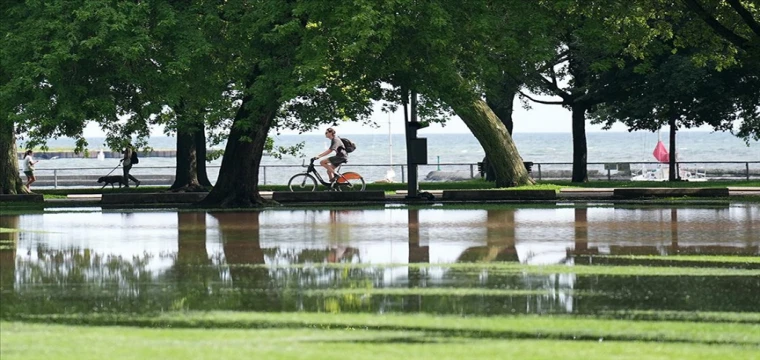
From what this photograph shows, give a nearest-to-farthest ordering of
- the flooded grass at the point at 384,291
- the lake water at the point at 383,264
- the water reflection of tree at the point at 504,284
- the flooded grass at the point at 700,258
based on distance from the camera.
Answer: the flooded grass at the point at 384,291, the water reflection of tree at the point at 504,284, the lake water at the point at 383,264, the flooded grass at the point at 700,258

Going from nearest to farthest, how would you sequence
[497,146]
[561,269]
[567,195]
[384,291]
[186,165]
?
[384,291], [561,269], [567,195], [497,146], [186,165]

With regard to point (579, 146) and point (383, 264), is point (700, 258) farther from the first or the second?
point (579, 146)

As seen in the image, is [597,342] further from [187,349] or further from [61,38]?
[61,38]

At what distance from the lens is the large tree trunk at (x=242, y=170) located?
32.1 meters

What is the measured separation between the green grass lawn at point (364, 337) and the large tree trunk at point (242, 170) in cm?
2011

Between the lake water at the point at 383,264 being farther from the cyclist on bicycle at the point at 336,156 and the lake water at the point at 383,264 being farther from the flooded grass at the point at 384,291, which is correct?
the cyclist on bicycle at the point at 336,156

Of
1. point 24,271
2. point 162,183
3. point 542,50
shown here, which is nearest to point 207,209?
point 542,50

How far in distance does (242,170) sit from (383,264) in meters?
16.0

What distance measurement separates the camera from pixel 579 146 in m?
52.0

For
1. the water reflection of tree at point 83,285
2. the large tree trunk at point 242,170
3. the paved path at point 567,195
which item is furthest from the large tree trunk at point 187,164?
the water reflection of tree at point 83,285

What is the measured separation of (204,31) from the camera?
3061cm

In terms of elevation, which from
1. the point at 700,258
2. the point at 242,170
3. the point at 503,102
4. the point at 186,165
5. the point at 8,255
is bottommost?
the point at 700,258

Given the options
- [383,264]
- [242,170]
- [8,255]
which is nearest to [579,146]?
[242,170]

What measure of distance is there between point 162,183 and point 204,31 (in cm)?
3286
